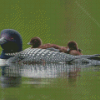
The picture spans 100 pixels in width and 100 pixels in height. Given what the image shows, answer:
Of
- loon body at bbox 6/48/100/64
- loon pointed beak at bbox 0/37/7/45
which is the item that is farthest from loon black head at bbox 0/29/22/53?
loon body at bbox 6/48/100/64

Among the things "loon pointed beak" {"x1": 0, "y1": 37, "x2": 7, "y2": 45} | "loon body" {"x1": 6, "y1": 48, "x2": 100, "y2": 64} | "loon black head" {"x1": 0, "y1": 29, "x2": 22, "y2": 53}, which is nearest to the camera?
"loon body" {"x1": 6, "y1": 48, "x2": 100, "y2": 64}

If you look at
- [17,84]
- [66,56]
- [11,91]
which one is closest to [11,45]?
[66,56]

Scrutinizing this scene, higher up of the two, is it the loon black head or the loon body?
the loon black head

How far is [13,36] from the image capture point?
6441mm

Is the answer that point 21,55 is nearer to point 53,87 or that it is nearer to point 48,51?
point 48,51

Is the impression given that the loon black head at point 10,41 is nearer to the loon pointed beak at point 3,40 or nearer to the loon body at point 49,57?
the loon pointed beak at point 3,40

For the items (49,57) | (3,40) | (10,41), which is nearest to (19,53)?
(10,41)

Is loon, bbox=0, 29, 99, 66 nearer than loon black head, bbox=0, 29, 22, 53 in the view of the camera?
Yes

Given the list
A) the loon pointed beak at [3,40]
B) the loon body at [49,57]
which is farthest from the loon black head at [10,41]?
the loon body at [49,57]

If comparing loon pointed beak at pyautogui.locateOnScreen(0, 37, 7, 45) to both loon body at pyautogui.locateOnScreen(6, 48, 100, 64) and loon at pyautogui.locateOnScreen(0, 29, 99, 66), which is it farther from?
loon body at pyautogui.locateOnScreen(6, 48, 100, 64)

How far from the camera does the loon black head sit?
6.37 meters

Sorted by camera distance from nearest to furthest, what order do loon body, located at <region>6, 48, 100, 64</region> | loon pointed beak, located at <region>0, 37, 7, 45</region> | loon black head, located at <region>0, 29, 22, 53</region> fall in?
loon body, located at <region>6, 48, 100, 64</region> < loon pointed beak, located at <region>0, 37, 7, 45</region> < loon black head, located at <region>0, 29, 22, 53</region>

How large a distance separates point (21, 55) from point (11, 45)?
12.1 inches

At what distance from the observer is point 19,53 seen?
6402 mm
